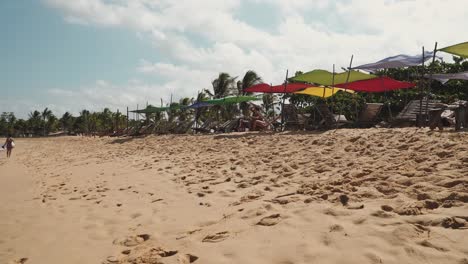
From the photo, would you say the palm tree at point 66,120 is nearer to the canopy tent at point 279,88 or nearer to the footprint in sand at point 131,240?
the canopy tent at point 279,88

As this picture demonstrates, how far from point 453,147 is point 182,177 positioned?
361 centimetres

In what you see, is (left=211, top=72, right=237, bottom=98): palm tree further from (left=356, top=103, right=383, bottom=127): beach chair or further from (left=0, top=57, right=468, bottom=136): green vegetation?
(left=356, top=103, right=383, bottom=127): beach chair

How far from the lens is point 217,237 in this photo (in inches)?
102

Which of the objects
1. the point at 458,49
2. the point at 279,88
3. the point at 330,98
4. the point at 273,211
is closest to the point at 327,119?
the point at 279,88

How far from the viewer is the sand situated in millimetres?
2131

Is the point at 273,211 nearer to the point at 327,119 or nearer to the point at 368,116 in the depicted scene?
the point at 327,119

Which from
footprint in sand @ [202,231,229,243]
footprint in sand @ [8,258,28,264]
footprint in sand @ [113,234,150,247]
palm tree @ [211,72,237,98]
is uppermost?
palm tree @ [211,72,237,98]

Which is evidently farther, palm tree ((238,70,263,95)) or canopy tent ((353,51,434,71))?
palm tree ((238,70,263,95))

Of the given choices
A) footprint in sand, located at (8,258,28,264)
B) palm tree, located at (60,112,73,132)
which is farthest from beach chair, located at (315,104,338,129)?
palm tree, located at (60,112,73,132)

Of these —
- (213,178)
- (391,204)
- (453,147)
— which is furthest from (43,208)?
(453,147)

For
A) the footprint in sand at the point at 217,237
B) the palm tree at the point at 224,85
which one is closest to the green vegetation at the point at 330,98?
the palm tree at the point at 224,85

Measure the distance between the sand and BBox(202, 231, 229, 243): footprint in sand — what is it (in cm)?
2

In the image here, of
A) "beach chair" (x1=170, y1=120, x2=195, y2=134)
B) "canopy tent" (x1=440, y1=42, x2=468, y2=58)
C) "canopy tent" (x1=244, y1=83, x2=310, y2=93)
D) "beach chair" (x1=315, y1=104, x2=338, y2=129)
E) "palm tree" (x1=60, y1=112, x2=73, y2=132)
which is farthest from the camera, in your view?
"palm tree" (x1=60, y1=112, x2=73, y2=132)

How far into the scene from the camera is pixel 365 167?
12.9 ft
